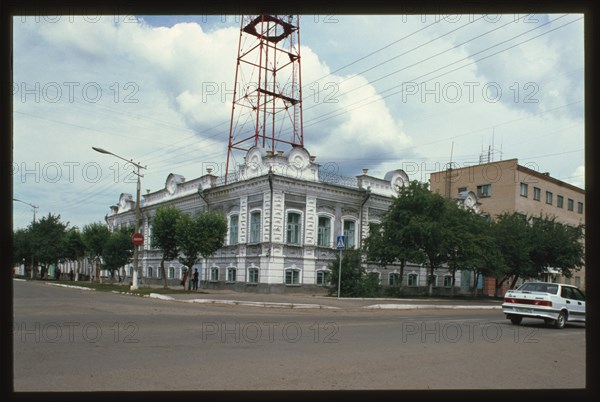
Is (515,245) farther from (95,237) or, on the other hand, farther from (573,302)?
(95,237)

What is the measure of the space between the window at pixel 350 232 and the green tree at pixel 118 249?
64.4 ft

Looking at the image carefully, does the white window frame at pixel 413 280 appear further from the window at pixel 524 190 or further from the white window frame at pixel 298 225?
the window at pixel 524 190

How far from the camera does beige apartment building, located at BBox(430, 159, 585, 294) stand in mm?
53094

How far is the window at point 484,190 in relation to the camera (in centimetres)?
5544

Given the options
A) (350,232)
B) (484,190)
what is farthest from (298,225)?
(484,190)

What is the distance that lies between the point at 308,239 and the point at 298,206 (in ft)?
7.37

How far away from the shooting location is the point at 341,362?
28.6 ft

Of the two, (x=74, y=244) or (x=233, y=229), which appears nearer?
(x=233, y=229)

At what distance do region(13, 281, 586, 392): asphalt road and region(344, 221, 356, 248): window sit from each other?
2070 centimetres

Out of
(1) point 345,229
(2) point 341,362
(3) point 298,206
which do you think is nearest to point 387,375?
(2) point 341,362

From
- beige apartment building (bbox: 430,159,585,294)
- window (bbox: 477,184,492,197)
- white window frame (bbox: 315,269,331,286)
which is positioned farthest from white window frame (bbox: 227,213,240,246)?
window (bbox: 477,184,492,197)

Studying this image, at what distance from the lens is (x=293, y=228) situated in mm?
33438

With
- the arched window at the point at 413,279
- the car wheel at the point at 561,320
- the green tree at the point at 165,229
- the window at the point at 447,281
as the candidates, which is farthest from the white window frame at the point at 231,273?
the car wheel at the point at 561,320

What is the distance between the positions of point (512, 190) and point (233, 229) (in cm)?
3098
